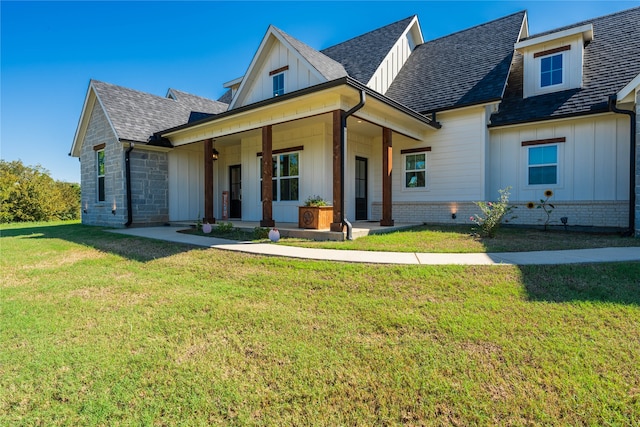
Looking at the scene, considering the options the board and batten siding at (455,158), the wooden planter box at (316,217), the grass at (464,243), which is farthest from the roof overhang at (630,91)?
the wooden planter box at (316,217)

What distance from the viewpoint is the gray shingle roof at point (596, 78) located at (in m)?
9.16

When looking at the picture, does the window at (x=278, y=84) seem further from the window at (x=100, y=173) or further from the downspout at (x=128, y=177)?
the window at (x=100, y=173)

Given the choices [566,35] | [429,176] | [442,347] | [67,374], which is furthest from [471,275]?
[566,35]

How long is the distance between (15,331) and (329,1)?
1234cm

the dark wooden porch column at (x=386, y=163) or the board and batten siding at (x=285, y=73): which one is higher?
the board and batten siding at (x=285, y=73)

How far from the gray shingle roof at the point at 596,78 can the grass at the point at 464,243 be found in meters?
3.92

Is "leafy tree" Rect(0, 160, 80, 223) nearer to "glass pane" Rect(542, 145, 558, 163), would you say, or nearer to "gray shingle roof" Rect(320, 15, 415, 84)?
"gray shingle roof" Rect(320, 15, 415, 84)

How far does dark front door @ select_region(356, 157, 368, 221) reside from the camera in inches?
457

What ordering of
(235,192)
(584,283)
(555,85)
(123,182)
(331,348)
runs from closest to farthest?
(331,348), (584,283), (555,85), (123,182), (235,192)

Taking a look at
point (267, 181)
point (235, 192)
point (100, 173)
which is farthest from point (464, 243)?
point (100, 173)

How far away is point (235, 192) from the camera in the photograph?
14156 mm

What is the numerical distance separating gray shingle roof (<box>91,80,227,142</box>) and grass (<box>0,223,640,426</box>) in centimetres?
859

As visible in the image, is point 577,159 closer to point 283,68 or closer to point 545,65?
point 545,65

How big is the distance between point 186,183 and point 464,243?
11.1 m
